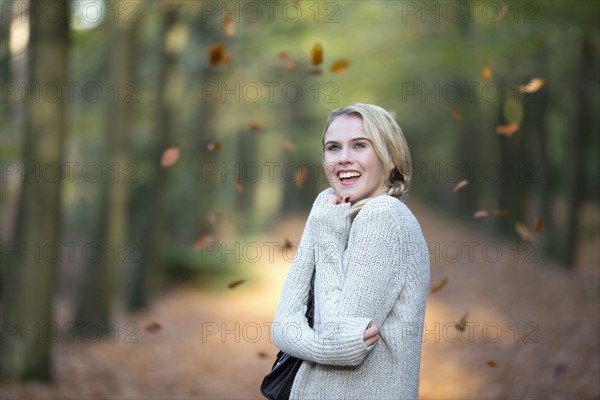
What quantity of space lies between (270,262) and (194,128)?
5.49 meters

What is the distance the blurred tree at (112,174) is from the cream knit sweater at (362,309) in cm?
933

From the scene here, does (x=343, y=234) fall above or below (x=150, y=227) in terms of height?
above

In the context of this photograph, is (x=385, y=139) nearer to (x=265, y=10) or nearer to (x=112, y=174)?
(x=112, y=174)

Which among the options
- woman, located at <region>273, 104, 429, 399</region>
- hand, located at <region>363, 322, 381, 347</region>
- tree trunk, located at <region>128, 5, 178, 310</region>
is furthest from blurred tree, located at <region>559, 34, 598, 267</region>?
hand, located at <region>363, 322, 381, 347</region>

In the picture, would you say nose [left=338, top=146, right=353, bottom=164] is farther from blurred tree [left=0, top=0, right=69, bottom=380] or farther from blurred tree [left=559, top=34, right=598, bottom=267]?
blurred tree [left=559, top=34, right=598, bottom=267]

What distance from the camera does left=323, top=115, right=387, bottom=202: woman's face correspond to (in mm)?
2992

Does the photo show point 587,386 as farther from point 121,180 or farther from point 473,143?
point 473,143

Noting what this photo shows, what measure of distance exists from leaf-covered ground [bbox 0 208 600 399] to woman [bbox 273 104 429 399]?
5.94 feet

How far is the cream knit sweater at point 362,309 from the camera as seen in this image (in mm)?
2746

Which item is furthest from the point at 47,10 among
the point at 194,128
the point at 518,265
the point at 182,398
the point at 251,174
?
the point at 251,174

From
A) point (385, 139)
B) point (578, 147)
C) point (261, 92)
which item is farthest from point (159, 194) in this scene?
point (385, 139)

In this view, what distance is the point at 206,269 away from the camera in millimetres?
18922

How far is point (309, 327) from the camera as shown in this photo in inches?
112

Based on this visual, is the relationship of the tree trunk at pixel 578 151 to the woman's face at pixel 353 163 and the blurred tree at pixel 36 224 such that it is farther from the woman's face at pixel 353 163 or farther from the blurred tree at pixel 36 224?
the woman's face at pixel 353 163
